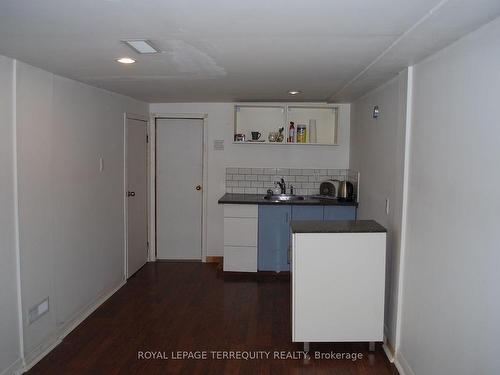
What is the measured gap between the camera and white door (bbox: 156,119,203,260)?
575cm

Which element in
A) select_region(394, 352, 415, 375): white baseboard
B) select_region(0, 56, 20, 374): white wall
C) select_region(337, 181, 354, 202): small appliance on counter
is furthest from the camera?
select_region(337, 181, 354, 202): small appliance on counter

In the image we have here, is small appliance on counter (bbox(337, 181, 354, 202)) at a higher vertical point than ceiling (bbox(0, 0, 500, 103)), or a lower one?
lower

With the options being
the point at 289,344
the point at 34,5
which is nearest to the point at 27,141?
the point at 34,5

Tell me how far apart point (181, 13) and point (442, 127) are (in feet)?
5.07

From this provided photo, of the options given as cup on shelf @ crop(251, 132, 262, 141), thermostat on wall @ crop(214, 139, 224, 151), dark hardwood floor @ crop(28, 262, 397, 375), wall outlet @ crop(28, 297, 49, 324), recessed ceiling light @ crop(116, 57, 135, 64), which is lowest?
dark hardwood floor @ crop(28, 262, 397, 375)

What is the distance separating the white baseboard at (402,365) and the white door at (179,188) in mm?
3280

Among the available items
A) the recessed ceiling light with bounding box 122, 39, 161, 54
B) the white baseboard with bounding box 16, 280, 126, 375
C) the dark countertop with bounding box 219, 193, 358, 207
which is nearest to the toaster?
the dark countertop with bounding box 219, 193, 358, 207

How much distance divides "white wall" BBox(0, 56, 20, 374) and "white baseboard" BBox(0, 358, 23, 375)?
0.04ft

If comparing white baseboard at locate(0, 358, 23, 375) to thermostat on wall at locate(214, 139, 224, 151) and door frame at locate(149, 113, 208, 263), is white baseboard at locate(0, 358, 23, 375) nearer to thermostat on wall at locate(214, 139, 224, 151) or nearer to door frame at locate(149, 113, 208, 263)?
door frame at locate(149, 113, 208, 263)

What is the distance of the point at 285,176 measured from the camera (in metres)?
5.73

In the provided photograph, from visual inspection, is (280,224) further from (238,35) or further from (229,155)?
(238,35)

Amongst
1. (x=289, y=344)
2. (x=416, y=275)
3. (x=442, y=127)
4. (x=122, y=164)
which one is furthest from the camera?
(x=122, y=164)

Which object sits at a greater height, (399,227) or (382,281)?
(399,227)

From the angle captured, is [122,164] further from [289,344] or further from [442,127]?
[442,127]
